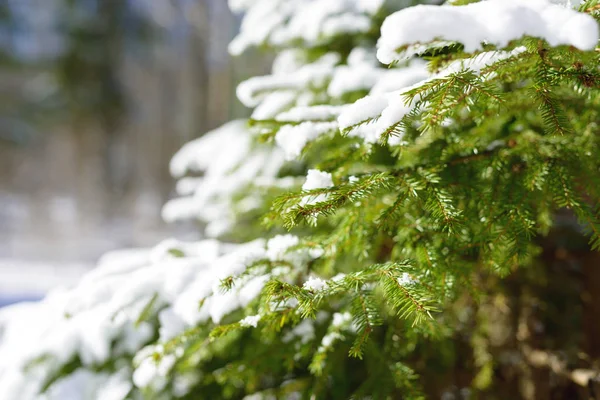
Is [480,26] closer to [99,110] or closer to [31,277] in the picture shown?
[31,277]

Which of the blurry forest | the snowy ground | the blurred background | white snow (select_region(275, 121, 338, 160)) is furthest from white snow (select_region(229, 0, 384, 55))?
the blurry forest

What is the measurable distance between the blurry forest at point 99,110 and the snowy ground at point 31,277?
1.01 meters

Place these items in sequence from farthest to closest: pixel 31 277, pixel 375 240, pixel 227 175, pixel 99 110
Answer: pixel 99 110
pixel 31 277
pixel 227 175
pixel 375 240

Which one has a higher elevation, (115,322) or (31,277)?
(115,322)

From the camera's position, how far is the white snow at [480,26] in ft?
2.31

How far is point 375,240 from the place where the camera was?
1.37 metres

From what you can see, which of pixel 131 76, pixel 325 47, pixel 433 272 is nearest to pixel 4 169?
pixel 131 76

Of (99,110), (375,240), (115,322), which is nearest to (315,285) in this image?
(375,240)

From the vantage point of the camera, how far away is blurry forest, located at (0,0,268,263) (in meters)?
13.3

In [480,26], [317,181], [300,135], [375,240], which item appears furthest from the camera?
[375,240]

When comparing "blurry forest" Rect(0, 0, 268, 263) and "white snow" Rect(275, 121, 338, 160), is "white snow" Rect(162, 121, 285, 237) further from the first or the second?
"blurry forest" Rect(0, 0, 268, 263)

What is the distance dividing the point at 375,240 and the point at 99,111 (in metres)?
16.3

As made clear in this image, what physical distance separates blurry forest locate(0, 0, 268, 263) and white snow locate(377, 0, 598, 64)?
1150 cm

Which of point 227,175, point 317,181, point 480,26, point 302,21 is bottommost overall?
point 227,175
